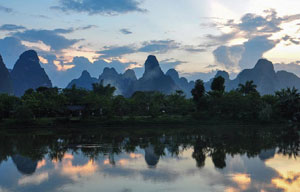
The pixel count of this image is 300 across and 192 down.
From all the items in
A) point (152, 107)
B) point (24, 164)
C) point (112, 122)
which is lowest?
point (24, 164)

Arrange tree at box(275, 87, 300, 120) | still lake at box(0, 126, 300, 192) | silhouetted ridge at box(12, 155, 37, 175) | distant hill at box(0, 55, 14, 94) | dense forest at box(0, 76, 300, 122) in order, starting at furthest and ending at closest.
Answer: distant hill at box(0, 55, 14, 94), tree at box(275, 87, 300, 120), dense forest at box(0, 76, 300, 122), silhouetted ridge at box(12, 155, 37, 175), still lake at box(0, 126, 300, 192)

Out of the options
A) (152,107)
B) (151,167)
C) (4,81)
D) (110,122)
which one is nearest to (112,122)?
(110,122)

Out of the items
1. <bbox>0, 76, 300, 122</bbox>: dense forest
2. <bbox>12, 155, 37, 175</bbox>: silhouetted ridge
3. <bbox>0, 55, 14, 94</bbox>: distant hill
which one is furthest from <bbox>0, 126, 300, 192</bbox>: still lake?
<bbox>0, 55, 14, 94</bbox>: distant hill

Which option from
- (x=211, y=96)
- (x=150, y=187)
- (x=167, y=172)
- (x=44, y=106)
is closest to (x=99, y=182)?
(x=150, y=187)

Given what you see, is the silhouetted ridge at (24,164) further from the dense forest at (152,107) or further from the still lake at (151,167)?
the dense forest at (152,107)

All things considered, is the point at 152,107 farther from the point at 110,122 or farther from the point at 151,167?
the point at 151,167

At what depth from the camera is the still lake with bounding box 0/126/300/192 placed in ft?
43.4

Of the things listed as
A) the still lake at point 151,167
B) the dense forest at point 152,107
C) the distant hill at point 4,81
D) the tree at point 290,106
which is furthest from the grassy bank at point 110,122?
the distant hill at point 4,81

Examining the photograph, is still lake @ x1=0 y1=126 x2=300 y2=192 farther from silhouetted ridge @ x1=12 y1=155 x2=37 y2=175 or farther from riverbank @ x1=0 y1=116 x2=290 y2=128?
riverbank @ x1=0 y1=116 x2=290 y2=128

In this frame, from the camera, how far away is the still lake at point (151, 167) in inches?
521

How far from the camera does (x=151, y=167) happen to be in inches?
681

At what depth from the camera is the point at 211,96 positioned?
58.8 m

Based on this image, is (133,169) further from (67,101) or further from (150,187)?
(67,101)

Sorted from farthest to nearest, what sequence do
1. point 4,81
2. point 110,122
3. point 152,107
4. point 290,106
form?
point 4,81 → point 290,106 → point 152,107 → point 110,122
